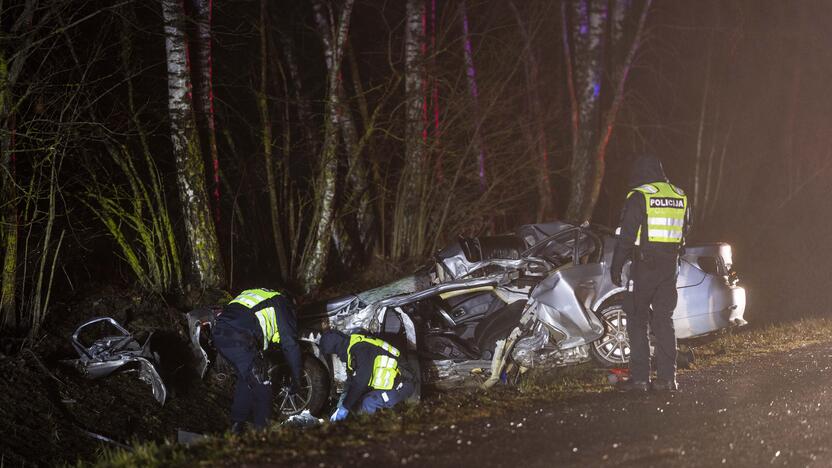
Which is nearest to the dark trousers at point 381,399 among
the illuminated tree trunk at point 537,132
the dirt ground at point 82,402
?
the dirt ground at point 82,402

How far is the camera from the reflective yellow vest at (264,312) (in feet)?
21.5

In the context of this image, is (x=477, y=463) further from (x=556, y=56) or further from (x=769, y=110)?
(x=769, y=110)

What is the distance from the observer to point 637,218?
20.7ft

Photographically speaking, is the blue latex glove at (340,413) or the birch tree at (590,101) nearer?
the blue latex glove at (340,413)

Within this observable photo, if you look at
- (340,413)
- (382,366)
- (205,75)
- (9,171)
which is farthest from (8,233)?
(382,366)

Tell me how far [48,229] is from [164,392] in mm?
2445

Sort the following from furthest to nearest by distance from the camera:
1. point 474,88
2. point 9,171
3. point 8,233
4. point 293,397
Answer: point 474,88 < point 8,233 < point 9,171 < point 293,397

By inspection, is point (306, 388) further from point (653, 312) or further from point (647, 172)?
point (647, 172)

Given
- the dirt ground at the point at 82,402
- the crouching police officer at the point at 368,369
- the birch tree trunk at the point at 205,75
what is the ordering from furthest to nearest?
the birch tree trunk at the point at 205,75 < the dirt ground at the point at 82,402 < the crouching police officer at the point at 368,369

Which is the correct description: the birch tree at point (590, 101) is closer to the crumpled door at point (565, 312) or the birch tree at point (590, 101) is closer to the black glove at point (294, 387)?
the crumpled door at point (565, 312)

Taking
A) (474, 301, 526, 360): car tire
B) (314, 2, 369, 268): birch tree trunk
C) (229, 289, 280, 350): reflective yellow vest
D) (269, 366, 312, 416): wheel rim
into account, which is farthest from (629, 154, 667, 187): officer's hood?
(314, 2, 369, 268): birch tree trunk

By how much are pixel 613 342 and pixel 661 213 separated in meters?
1.83

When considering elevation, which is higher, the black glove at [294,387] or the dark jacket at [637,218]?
the dark jacket at [637,218]

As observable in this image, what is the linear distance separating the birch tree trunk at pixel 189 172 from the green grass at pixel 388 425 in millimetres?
3512
